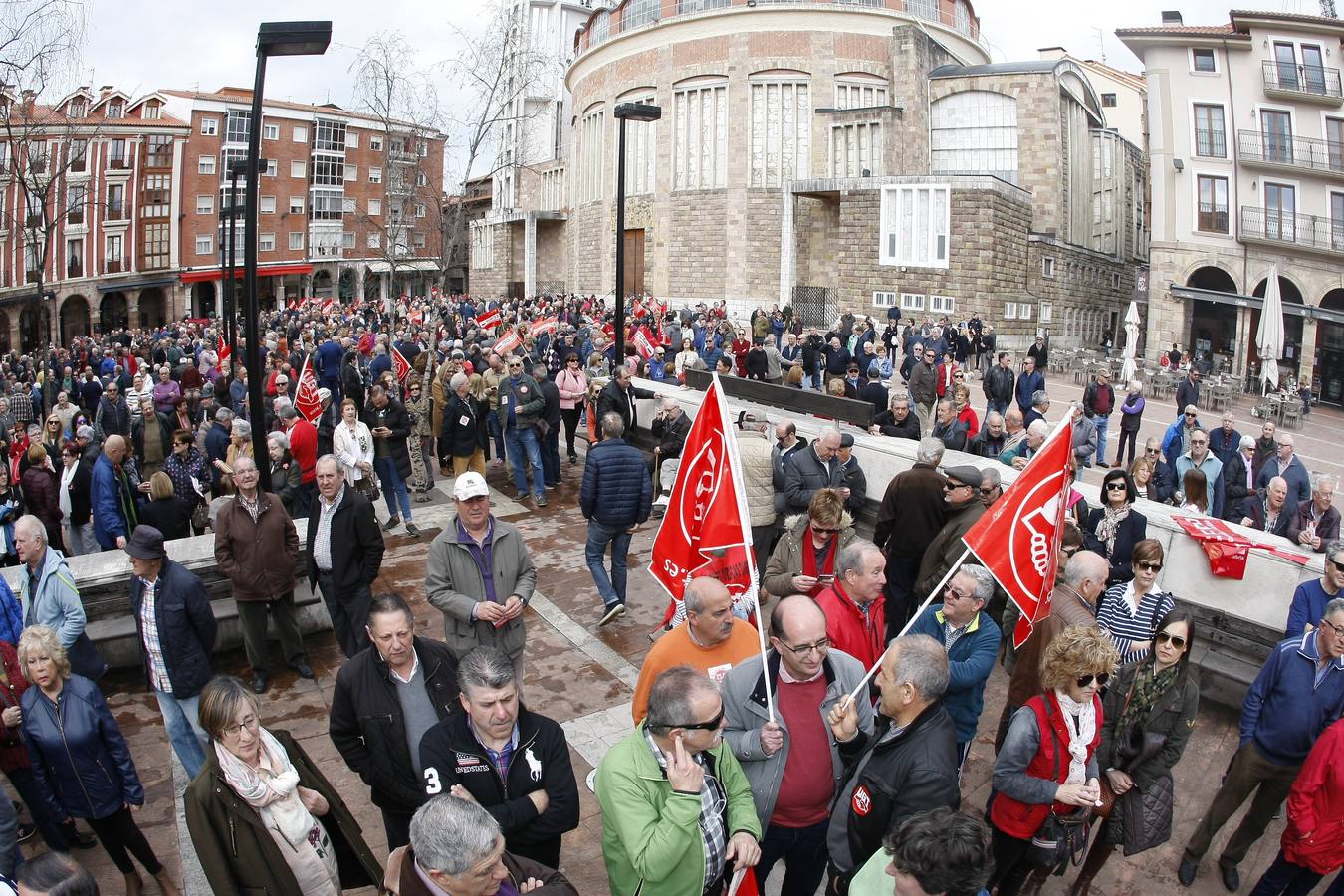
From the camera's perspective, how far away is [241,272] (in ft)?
191

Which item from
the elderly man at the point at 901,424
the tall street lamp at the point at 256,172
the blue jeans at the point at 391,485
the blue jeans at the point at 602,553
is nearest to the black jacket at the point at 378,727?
the blue jeans at the point at 602,553

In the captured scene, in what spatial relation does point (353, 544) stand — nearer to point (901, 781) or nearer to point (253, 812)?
point (253, 812)

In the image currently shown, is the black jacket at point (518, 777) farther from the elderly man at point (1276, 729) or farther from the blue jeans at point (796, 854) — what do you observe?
the elderly man at point (1276, 729)

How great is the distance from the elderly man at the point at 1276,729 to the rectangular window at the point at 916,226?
26.6m

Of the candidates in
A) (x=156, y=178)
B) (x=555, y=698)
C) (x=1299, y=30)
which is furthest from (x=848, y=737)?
(x=156, y=178)

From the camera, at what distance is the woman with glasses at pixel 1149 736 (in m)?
4.29

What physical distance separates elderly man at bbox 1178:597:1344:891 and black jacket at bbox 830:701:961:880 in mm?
2161

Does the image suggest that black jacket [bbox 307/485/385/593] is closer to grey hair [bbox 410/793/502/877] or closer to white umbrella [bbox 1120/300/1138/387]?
grey hair [bbox 410/793/502/877]

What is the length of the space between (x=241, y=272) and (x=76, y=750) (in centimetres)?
6050

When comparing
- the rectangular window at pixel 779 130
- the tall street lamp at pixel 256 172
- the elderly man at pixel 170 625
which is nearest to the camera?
the elderly man at pixel 170 625

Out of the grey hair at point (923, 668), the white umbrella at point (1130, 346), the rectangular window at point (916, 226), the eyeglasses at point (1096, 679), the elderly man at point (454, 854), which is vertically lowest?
the elderly man at point (454, 854)

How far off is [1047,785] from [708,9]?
39.6 metres

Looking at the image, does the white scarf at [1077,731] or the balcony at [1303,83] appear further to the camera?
the balcony at [1303,83]

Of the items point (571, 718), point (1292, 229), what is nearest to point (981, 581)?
point (571, 718)
